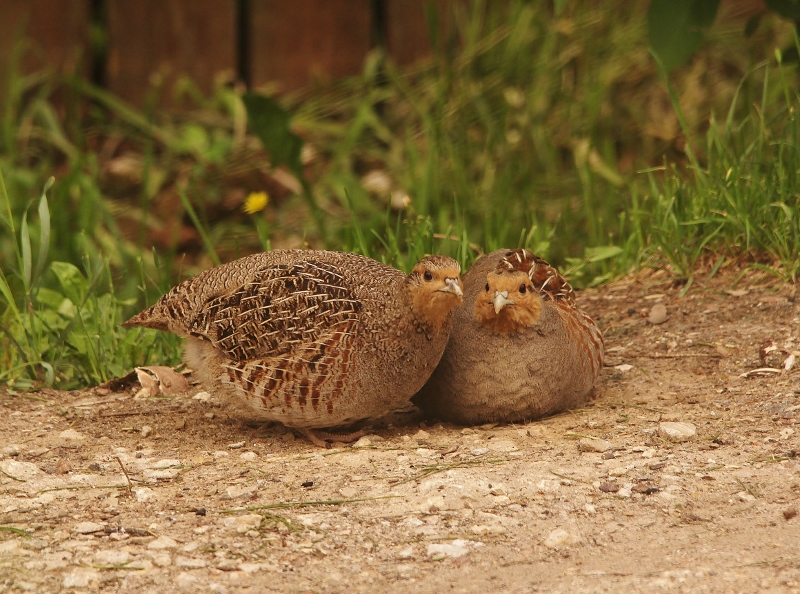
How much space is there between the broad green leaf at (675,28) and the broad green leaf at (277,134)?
6.67ft

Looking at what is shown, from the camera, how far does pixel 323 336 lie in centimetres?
387

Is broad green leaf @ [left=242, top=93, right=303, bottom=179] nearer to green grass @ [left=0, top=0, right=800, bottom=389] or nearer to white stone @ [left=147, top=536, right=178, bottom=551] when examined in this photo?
green grass @ [left=0, top=0, right=800, bottom=389]

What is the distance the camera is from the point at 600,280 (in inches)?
213

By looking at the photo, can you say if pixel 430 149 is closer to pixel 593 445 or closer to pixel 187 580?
pixel 593 445

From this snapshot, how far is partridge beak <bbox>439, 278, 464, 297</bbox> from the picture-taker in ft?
12.1

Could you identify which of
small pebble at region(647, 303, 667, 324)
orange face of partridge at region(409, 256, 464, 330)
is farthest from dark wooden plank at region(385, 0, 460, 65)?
orange face of partridge at region(409, 256, 464, 330)

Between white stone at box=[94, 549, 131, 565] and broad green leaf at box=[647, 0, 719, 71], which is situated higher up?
broad green leaf at box=[647, 0, 719, 71]

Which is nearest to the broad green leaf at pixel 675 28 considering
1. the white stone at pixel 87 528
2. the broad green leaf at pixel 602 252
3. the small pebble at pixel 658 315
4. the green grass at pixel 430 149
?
the green grass at pixel 430 149

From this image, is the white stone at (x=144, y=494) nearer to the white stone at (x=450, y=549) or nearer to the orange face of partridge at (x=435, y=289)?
the white stone at (x=450, y=549)

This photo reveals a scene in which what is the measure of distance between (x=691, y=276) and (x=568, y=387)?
53.9 inches

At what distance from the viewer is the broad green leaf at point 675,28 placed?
4.79 meters

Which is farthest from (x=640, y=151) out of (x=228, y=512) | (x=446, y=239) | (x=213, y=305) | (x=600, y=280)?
(x=228, y=512)

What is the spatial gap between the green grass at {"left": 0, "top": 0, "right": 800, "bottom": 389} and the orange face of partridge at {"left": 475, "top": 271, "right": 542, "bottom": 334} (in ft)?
4.97

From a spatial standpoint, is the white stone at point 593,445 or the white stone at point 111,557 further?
the white stone at point 593,445
